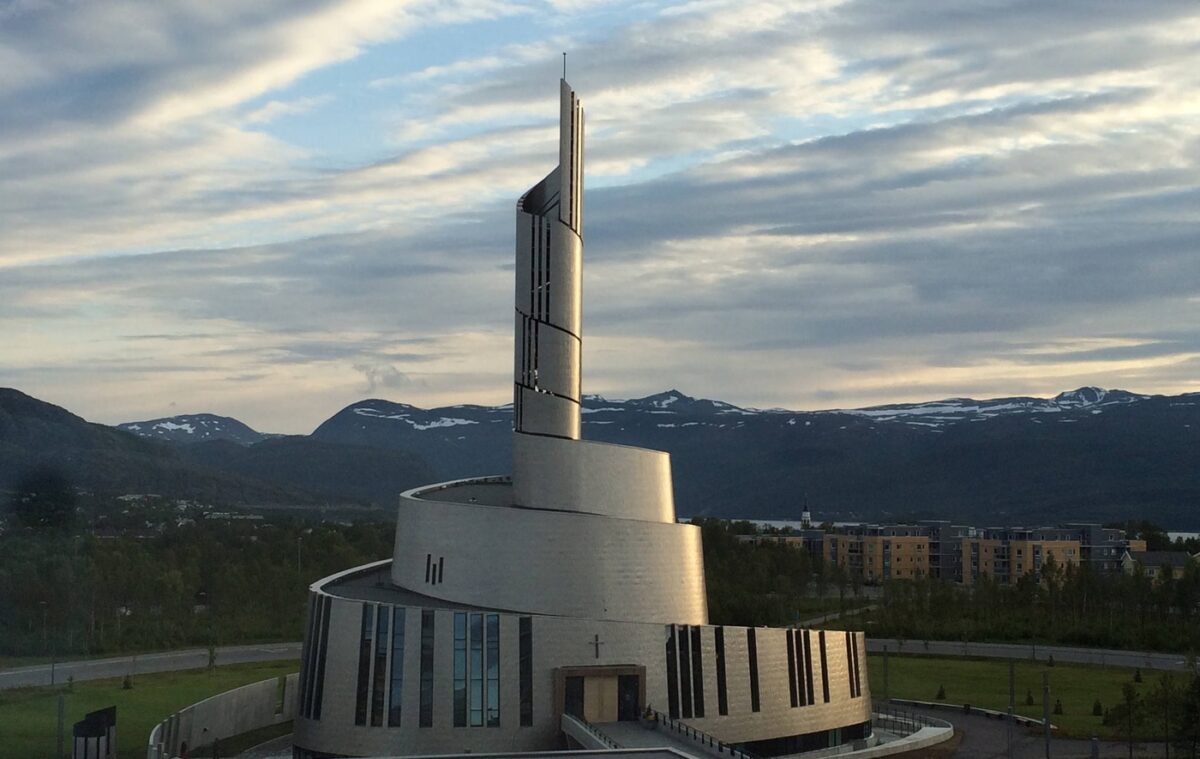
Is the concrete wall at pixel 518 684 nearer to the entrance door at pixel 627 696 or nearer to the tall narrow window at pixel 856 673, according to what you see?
the entrance door at pixel 627 696

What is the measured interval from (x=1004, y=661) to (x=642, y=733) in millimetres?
57059

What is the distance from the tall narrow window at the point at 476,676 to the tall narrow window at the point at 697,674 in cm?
795

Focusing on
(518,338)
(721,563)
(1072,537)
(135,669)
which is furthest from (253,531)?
(518,338)

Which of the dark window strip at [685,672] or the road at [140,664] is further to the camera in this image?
the road at [140,664]

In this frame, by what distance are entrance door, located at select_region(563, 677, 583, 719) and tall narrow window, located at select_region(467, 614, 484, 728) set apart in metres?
3.06

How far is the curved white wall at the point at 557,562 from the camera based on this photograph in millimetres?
56406

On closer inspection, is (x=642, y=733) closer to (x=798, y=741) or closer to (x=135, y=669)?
(x=798, y=741)

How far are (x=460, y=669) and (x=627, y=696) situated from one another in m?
6.28

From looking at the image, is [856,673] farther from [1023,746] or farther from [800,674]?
[1023,746]

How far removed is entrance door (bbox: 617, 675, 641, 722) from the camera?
55.3 metres

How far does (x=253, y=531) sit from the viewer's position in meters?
185

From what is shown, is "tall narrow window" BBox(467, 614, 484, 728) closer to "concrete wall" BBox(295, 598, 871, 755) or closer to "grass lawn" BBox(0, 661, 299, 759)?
"concrete wall" BBox(295, 598, 871, 755)

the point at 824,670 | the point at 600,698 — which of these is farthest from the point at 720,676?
the point at 824,670

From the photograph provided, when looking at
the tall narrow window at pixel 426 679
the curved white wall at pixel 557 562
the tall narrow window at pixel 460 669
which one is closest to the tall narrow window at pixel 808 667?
the curved white wall at pixel 557 562
